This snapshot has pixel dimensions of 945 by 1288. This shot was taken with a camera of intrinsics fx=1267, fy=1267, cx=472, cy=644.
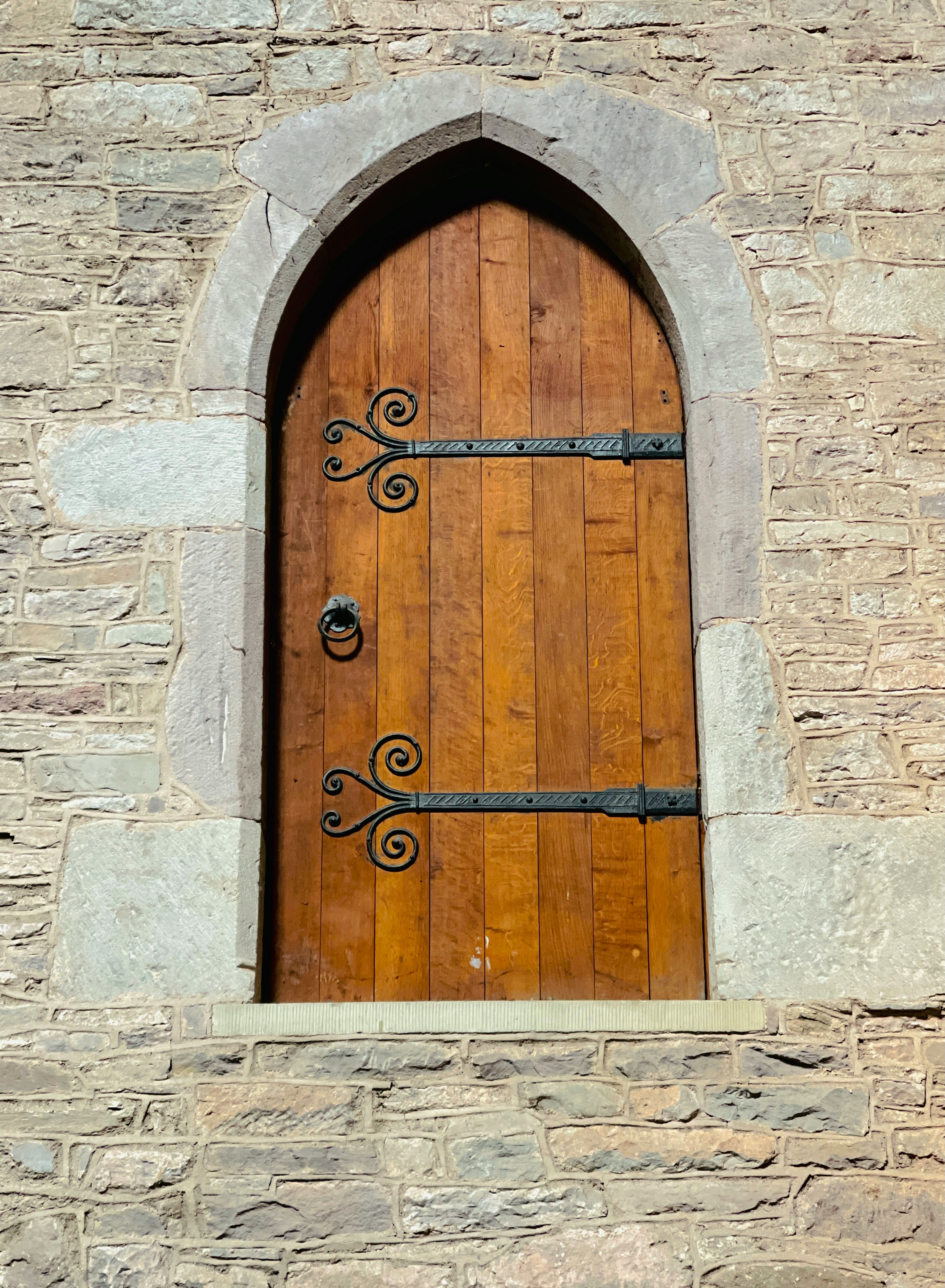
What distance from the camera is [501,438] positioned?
3.47 metres

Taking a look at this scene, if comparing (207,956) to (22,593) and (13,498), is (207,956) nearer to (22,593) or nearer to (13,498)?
(22,593)

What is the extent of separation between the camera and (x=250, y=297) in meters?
3.37

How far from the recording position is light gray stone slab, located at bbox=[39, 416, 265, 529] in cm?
324

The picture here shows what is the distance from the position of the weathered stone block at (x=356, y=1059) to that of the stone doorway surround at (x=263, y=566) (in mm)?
169

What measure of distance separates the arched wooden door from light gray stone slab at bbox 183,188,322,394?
207mm

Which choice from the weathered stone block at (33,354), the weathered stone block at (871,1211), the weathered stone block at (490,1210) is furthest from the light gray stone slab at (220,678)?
the weathered stone block at (871,1211)

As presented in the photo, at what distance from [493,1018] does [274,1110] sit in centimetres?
54

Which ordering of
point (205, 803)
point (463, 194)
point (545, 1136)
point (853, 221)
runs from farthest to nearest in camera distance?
point (463, 194) → point (853, 221) → point (205, 803) → point (545, 1136)

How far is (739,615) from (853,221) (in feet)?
3.74

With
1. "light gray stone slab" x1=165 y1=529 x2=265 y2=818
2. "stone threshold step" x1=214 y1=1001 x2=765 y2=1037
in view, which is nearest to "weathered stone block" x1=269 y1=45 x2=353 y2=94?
"light gray stone slab" x1=165 y1=529 x2=265 y2=818

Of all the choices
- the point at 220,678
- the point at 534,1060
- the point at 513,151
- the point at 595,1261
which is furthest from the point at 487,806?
the point at 513,151

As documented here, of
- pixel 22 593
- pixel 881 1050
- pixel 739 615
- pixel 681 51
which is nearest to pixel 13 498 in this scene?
pixel 22 593

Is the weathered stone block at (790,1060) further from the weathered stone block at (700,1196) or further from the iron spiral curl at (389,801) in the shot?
the iron spiral curl at (389,801)

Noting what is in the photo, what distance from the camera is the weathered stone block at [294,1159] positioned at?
2887 millimetres
